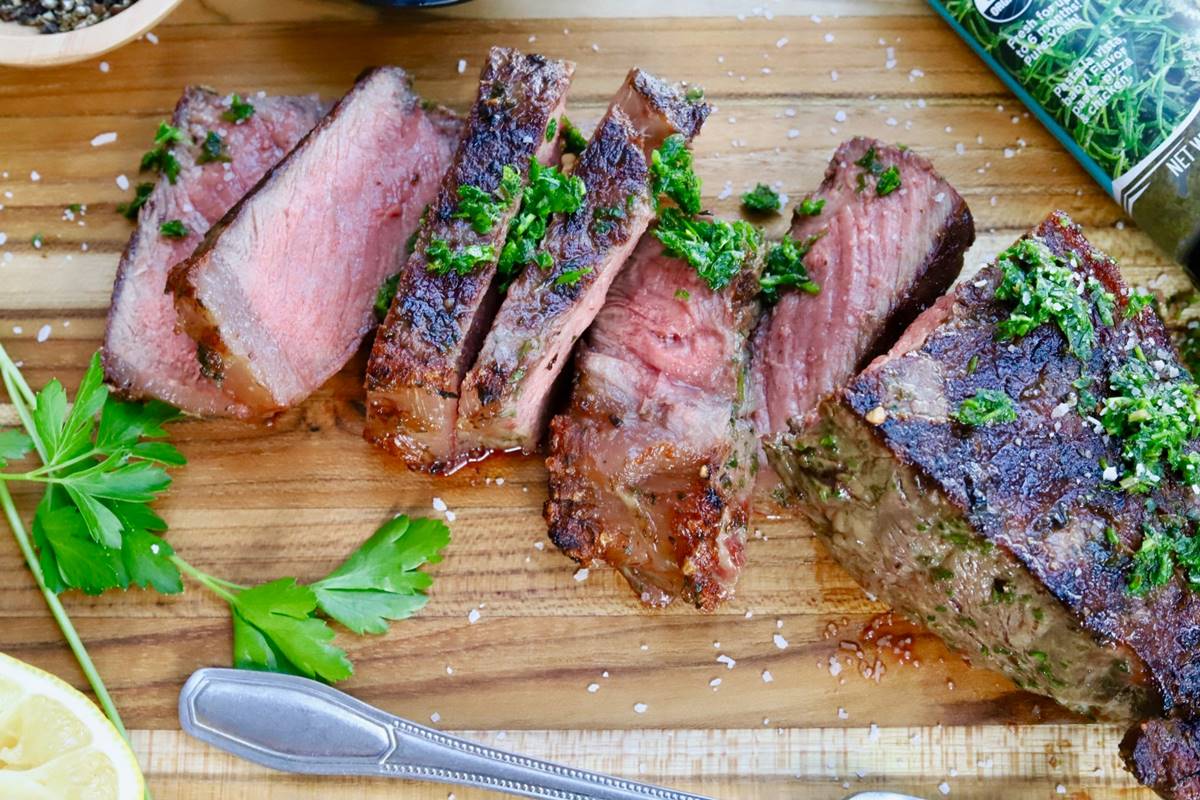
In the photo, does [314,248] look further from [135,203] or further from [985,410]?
[985,410]

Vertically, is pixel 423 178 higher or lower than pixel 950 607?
higher

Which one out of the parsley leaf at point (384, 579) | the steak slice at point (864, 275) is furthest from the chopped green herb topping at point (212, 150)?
the steak slice at point (864, 275)

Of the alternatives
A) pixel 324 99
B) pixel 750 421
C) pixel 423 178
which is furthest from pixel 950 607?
pixel 324 99

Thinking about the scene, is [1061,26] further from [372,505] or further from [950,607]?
[372,505]

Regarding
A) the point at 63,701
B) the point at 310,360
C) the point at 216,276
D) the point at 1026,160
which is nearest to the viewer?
A: the point at 63,701

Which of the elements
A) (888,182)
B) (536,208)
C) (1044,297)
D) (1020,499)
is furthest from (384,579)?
(1044,297)

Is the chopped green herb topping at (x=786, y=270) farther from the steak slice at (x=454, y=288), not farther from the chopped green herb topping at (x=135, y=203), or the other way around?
the chopped green herb topping at (x=135, y=203)
